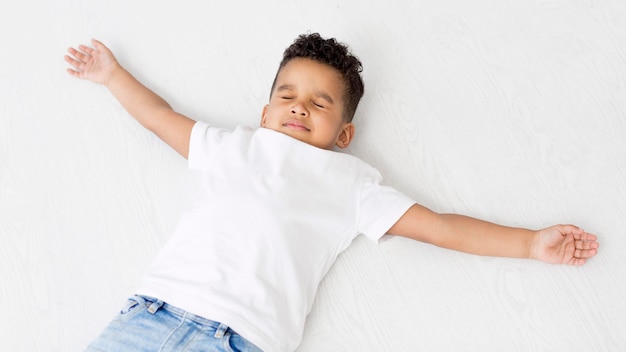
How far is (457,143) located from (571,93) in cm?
25

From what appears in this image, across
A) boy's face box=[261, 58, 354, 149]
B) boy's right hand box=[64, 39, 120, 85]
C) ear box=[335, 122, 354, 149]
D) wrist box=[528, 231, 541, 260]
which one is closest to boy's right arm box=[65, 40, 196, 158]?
boy's right hand box=[64, 39, 120, 85]

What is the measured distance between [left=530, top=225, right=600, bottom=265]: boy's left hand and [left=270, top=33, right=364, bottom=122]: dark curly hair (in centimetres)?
42

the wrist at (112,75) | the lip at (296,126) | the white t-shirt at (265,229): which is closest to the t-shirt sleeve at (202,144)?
the white t-shirt at (265,229)

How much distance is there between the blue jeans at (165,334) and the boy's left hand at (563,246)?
53 centimetres

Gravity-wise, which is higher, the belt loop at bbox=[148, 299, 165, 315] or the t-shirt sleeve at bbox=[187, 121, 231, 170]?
the t-shirt sleeve at bbox=[187, 121, 231, 170]

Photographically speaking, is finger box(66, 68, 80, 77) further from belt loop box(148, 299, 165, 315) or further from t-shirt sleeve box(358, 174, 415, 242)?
t-shirt sleeve box(358, 174, 415, 242)

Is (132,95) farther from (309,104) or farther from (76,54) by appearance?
(309,104)

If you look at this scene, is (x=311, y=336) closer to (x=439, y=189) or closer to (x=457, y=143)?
(x=439, y=189)

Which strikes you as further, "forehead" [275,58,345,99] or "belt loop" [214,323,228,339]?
"forehead" [275,58,345,99]

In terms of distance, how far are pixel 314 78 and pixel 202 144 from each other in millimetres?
248

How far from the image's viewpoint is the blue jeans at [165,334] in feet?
3.28

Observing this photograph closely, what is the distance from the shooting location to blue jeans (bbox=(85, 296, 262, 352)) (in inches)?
39.3

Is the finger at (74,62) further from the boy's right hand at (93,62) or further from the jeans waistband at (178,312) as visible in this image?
the jeans waistband at (178,312)

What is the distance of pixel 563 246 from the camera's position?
111 cm
